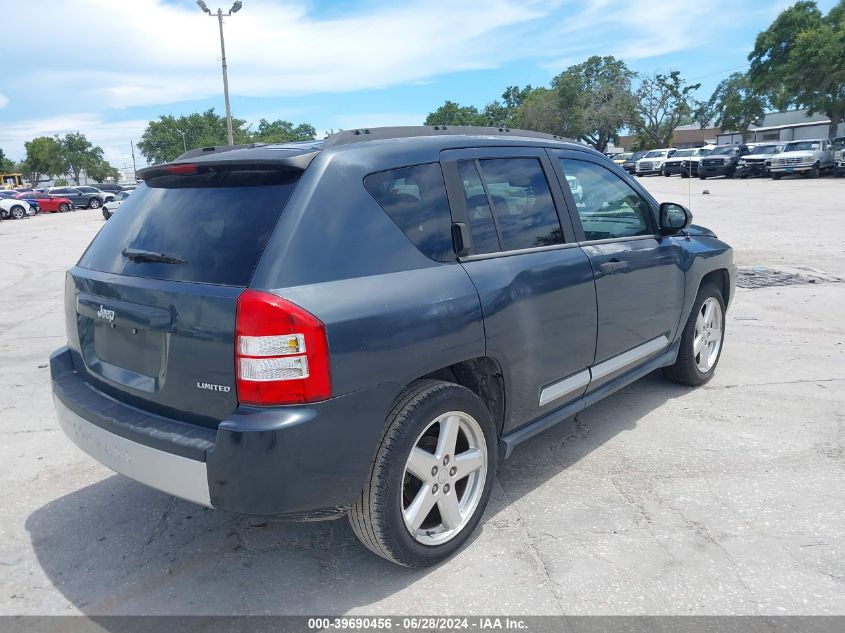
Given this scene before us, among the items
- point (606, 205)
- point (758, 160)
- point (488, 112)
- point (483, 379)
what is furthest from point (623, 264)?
point (488, 112)

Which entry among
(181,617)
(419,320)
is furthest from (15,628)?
(419,320)

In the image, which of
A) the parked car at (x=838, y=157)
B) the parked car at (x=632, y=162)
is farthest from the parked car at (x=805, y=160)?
the parked car at (x=632, y=162)

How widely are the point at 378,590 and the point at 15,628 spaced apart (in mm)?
1419

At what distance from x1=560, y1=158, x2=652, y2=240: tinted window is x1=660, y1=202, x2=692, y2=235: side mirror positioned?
0.09 meters

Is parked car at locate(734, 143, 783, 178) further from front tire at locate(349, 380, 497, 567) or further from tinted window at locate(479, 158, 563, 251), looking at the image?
front tire at locate(349, 380, 497, 567)

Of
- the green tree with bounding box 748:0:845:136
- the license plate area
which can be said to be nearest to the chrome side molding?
the license plate area

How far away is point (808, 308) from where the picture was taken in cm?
756

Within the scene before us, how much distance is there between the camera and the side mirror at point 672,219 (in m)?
4.49

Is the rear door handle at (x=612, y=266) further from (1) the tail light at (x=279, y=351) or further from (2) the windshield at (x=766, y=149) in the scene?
(2) the windshield at (x=766, y=149)

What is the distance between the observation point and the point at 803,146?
34312 mm

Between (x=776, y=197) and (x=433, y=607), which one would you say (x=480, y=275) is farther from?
(x=776, y=197)

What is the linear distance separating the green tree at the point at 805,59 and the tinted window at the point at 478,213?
42.7 m

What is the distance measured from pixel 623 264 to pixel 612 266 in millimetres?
134

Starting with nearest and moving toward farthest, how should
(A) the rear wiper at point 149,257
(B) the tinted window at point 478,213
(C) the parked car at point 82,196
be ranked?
(A) the rear wiper at point 149,257 < (B) the tinted window at point 478,213 < (C) the parked car at point 82,196
